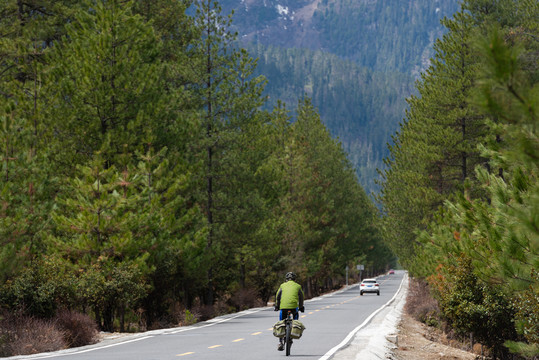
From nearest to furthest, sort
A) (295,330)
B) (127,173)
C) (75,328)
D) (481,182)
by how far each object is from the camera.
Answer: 1. (295,330)
2. (75,328)
3. (481,182)
4. (127,173)

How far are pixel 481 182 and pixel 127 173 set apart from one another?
11661 mm

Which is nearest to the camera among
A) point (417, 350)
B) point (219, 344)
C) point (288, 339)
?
point (288, 339)

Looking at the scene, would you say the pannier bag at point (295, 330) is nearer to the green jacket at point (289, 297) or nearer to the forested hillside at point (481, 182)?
the green jacket at point (289, 297)

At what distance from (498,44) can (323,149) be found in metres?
59.1

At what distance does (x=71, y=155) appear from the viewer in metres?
25.3

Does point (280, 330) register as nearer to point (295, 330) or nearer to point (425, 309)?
point (295, 330)

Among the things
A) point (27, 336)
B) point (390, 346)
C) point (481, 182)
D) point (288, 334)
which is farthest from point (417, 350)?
point (27, 336)

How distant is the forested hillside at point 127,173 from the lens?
1939 cm

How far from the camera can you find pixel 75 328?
17562 millimetres

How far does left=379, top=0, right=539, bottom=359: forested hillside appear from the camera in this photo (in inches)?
214

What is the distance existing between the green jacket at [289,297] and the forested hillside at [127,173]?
5.55 metres

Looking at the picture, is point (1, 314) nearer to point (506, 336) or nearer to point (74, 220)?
point (74, 220)

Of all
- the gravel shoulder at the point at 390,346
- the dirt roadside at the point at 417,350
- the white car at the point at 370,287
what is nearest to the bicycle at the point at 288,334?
the gravel shoulder at the point at 390,346

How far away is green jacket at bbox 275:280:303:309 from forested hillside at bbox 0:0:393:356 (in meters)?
5.55
